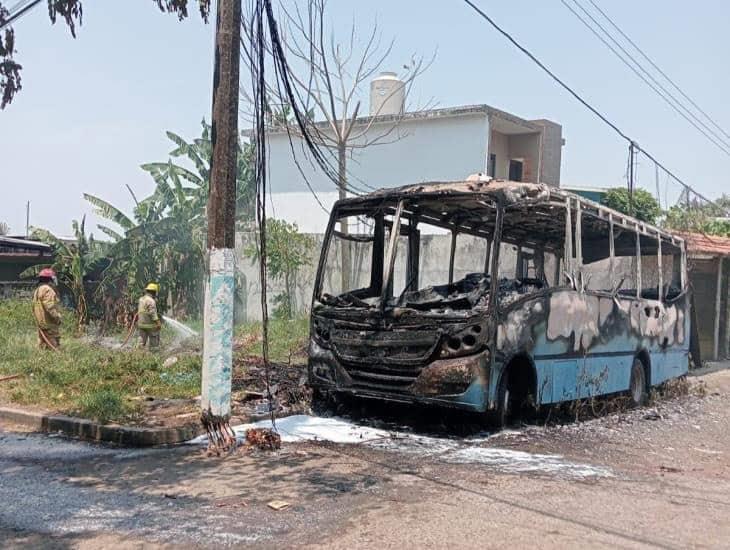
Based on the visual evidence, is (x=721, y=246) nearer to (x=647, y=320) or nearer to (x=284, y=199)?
(x=647, y=320)

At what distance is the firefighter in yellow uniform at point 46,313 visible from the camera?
12719mm

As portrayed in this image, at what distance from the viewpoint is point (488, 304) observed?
7.78 meters

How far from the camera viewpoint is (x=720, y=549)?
479cm

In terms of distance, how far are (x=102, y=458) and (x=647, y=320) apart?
26.4 feet

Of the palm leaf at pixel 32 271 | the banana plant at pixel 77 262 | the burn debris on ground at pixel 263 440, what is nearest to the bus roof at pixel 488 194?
the burn debris on ground at pixel 263 440

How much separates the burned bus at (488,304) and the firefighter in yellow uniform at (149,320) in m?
4.75

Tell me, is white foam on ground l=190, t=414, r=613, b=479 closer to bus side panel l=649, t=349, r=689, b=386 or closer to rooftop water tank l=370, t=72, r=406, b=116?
bus side panel l=649, t=349, r=689, b=386

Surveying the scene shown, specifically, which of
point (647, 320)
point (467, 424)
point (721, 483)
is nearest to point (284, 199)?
point (647, 320)

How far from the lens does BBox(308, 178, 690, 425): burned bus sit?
25.5ft

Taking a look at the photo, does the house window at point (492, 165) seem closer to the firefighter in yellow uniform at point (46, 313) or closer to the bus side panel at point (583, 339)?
the bus side panel at point (583, 339)

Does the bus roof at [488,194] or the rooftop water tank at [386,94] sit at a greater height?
the rooftop water tank at [386,94]

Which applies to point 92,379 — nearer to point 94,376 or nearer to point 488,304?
point 94,376

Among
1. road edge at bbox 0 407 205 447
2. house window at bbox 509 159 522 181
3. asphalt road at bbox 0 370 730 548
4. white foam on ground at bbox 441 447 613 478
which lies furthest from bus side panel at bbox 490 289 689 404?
house window at bbox 509 159 522 181

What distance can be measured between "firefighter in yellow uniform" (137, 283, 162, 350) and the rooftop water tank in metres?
11.9
